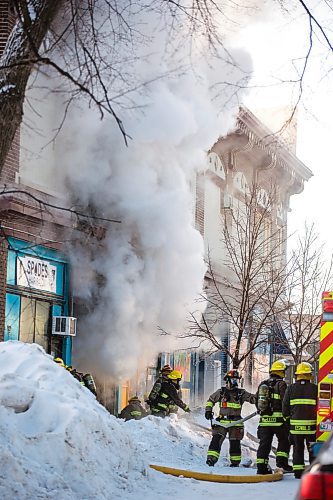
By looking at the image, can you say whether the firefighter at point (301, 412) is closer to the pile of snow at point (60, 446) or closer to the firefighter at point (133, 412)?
the pile of snow at point (60, 446)

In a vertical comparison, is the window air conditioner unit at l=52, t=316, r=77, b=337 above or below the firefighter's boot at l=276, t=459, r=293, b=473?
above

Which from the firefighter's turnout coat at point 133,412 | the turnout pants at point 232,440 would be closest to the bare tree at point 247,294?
the firefighter's turnout coat at point 133,412

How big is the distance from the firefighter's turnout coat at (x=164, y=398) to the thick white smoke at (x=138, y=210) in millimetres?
3183

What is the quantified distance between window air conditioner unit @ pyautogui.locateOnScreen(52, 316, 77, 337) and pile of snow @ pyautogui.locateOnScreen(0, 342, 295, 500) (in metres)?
6.30

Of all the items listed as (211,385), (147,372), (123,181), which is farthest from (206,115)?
(211,385)

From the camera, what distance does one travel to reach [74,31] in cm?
659

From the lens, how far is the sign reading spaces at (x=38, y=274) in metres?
15.7

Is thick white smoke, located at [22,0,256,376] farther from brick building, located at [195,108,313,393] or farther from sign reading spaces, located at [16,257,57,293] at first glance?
brick building, located at [195,108,313,393]

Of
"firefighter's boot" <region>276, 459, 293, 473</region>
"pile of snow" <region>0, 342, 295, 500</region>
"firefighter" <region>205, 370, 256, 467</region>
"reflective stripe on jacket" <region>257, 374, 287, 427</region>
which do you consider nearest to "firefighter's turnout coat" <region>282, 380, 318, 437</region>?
"reflective stripe on jacket" <region>257, 374, 287, 427</region>

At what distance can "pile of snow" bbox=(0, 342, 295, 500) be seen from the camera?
768cm

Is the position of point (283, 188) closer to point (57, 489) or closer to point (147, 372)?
point (147, 372)

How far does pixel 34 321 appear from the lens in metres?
16.4

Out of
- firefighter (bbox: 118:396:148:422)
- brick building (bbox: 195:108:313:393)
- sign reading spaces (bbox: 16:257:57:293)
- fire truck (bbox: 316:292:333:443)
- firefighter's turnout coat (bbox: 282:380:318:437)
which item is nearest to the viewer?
fire truck (bbox: 316:292:333:443)

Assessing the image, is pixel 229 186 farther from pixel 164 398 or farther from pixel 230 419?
pixel 230 419
